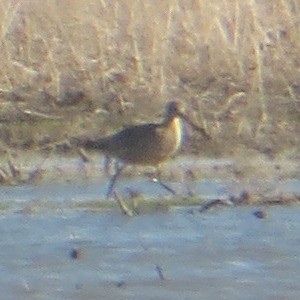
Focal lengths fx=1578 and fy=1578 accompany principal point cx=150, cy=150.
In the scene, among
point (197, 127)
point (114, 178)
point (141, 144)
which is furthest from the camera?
point (197, 127)

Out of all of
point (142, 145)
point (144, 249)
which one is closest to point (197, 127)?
point (142, 145)

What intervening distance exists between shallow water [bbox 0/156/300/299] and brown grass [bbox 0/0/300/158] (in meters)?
2.45

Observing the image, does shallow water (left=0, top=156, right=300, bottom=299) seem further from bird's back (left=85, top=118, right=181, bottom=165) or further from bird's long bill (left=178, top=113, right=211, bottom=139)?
bird's long bill (left=178, top=113, right=211, bottom=139)

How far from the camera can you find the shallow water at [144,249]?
7.55m

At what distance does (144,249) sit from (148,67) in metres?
5.49

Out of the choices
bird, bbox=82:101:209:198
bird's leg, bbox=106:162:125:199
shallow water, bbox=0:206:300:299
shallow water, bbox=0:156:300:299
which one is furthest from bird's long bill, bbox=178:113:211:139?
shallow water, bbox=0:206:300:299

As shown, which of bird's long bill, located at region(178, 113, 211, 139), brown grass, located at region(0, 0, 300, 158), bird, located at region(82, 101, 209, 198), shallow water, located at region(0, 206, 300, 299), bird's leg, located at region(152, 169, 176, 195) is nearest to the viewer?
shallow water, located at region(0, 206, 300, 299)

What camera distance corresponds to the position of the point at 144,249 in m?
8.45

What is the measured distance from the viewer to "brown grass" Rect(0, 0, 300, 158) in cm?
1294

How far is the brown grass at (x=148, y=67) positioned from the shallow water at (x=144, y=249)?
2.45 metres

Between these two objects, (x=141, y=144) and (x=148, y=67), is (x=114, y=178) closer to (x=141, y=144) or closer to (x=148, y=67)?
(x=141, y=144)

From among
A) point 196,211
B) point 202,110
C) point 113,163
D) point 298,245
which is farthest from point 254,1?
point 298,245

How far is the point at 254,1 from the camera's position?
14.9 meters

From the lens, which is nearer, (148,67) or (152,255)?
(152,255)
